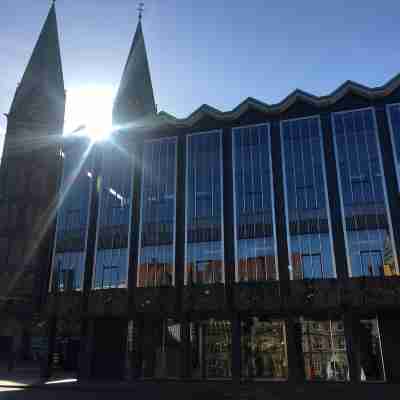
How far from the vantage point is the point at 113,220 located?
100ft

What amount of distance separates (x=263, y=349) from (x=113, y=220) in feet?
43.6

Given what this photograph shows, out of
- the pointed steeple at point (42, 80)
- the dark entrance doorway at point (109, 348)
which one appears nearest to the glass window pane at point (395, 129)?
the dark entrance doorway at point (109, 348)

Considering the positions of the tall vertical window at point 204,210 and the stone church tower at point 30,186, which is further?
the stone church tower at point 30,186

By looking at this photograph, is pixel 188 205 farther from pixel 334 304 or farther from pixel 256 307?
pixel 334 304

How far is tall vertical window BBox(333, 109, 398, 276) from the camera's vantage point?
81.7 feet

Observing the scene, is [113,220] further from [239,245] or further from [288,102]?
[288,102]

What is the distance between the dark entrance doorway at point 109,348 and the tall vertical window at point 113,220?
2.68 m

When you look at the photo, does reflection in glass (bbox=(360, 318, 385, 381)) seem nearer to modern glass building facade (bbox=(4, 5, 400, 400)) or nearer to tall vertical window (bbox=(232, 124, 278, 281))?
modern glass building facade (bbox=(4, 5, 400, 400))

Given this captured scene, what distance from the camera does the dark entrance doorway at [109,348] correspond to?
27.9 meters

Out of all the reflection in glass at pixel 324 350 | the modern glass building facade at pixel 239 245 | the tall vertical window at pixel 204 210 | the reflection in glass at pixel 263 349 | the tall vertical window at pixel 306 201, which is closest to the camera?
the reflection in glass at pixel 324 350

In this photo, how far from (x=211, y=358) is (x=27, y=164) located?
24485mm

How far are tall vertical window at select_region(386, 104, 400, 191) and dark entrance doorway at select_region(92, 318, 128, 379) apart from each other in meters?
20.2

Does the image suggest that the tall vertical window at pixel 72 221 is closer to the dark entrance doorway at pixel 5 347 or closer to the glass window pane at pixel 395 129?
the dark entrance doorway at pixel 5 347

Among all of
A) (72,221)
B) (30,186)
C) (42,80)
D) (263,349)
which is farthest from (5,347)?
(42,80)
